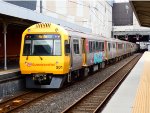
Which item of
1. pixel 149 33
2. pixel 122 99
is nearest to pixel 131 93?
pixel 122 99

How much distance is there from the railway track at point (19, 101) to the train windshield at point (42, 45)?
159cm

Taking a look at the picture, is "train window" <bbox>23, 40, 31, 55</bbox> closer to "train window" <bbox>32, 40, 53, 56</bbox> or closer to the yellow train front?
the yellow train front

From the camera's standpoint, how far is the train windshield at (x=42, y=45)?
612 inches

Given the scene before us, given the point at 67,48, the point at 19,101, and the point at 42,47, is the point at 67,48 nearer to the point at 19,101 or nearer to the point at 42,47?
the point at 42,47

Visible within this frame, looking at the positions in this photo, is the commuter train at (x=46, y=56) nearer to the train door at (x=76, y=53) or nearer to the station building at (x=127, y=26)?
the train door at (x=76, y=53)

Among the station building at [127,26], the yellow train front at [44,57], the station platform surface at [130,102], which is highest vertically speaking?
the station building at [127,26]

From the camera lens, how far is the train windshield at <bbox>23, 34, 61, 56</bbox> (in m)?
15.5

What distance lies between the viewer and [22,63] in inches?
615

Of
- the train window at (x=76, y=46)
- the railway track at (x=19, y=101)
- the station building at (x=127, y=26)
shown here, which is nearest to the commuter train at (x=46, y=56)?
the railway track at (x=19, y=101)

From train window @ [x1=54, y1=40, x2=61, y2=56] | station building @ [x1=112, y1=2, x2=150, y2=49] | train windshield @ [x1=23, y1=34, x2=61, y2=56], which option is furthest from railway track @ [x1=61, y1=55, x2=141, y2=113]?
station building @ [x1=112, y1=2, x2=150, y2=49]

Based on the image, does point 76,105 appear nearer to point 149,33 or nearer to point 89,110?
point 89,110

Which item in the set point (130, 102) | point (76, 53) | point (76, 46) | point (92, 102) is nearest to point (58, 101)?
point (92, 102)

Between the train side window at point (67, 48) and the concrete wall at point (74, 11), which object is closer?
the train side window at point (67, 48)

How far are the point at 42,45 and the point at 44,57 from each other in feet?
1.87
